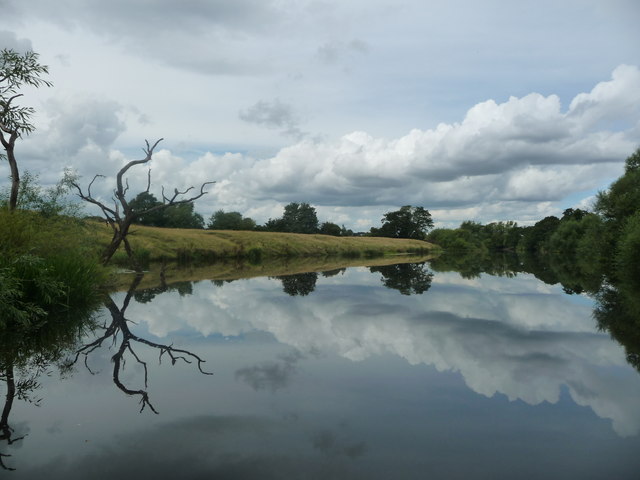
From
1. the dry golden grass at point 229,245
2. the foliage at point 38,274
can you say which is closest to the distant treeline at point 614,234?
the foliage at point 38,274

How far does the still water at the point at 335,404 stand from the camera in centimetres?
559

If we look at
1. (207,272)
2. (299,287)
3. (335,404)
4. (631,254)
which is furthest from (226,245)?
(335,404)

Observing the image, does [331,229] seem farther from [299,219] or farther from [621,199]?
[621,199]

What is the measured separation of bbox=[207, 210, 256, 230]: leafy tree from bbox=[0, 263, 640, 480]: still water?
103370mm

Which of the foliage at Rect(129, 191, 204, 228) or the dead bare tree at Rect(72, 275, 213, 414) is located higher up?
the foliage at Rect(129, 191, 204, 228)

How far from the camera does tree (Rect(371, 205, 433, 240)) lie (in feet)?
468

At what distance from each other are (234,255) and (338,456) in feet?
199

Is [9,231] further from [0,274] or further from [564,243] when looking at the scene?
[564,243]

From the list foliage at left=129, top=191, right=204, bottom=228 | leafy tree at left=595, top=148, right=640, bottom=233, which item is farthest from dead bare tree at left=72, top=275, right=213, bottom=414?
foliage at left=129, top=191, right=204, bottom=228

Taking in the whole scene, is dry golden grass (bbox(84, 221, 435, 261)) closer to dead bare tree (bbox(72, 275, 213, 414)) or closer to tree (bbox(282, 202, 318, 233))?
dead bare tree (bbox(72, 275, 213, 414))

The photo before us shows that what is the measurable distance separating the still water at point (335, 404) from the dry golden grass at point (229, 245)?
3628cm

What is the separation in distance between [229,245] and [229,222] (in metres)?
61.0

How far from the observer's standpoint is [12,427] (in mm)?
6773

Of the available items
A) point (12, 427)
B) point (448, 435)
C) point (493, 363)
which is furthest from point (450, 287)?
point (12, 427)
